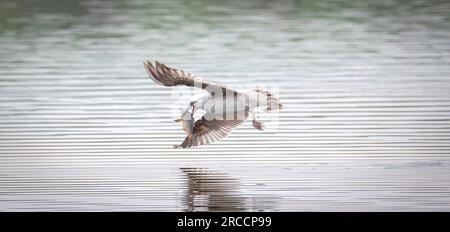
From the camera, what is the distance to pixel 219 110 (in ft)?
9.71

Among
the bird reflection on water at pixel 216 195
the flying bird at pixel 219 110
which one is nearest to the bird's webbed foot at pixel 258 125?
the flying bird at pixel 219 110

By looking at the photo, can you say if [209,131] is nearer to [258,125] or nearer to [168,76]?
[258,125]

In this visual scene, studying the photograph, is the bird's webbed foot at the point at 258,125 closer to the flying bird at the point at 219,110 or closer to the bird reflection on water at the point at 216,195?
the flying bird at the point at 219,110

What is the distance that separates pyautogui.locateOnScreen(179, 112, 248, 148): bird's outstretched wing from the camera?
9.79 ft

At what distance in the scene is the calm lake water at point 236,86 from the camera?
2762mm

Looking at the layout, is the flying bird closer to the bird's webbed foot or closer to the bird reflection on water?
the bird's webbed foot

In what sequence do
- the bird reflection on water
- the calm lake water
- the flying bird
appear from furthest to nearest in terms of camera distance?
the flying bird
the calm lake water
the bird reflection on water

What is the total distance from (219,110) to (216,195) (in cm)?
35

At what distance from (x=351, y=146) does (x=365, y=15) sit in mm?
1130

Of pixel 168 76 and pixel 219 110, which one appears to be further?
pixel 219 110

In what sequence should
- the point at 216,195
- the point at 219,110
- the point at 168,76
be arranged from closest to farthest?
the point at 216,195 → the point at 168,76 → the point at 219,110

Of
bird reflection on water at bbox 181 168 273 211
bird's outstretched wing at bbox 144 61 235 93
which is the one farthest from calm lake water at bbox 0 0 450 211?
bird's outstretched wing at bbox 144 61 235 93

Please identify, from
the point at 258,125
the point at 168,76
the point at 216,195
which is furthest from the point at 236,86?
the point at 216,195
